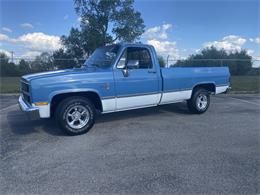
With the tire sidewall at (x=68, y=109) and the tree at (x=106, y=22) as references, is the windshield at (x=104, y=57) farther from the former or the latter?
the tree at (x=106, y=22)

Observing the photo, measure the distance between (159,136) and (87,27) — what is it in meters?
36.5

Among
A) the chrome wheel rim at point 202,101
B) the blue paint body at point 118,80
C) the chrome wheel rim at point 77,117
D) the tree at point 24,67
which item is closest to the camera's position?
the blue paint body at point 118,80

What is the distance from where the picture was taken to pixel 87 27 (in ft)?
125

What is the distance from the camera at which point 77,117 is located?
5043 millimetres

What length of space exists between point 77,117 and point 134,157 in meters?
1.80

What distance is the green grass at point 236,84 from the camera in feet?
42.8

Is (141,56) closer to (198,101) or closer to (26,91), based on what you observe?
(198,101)

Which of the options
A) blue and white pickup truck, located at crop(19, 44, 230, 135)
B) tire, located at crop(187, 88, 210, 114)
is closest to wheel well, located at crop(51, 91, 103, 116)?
blue and white pickup truck, located at crop(19, 44, 230, 135)

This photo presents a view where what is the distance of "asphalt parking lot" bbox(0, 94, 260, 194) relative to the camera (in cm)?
301

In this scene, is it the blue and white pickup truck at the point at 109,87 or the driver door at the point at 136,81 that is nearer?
the blue and white pickup truck at the point at 109,87

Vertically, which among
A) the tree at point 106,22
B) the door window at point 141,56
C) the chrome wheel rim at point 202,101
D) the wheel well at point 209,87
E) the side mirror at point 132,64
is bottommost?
the chrome wheel rim at point 202,101

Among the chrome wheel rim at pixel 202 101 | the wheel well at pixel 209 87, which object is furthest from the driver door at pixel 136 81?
the wheel well at pixel 209 87

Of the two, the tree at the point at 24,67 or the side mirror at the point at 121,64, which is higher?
the tree at the point at 24,67

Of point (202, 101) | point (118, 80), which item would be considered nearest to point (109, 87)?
point (118, 80)
